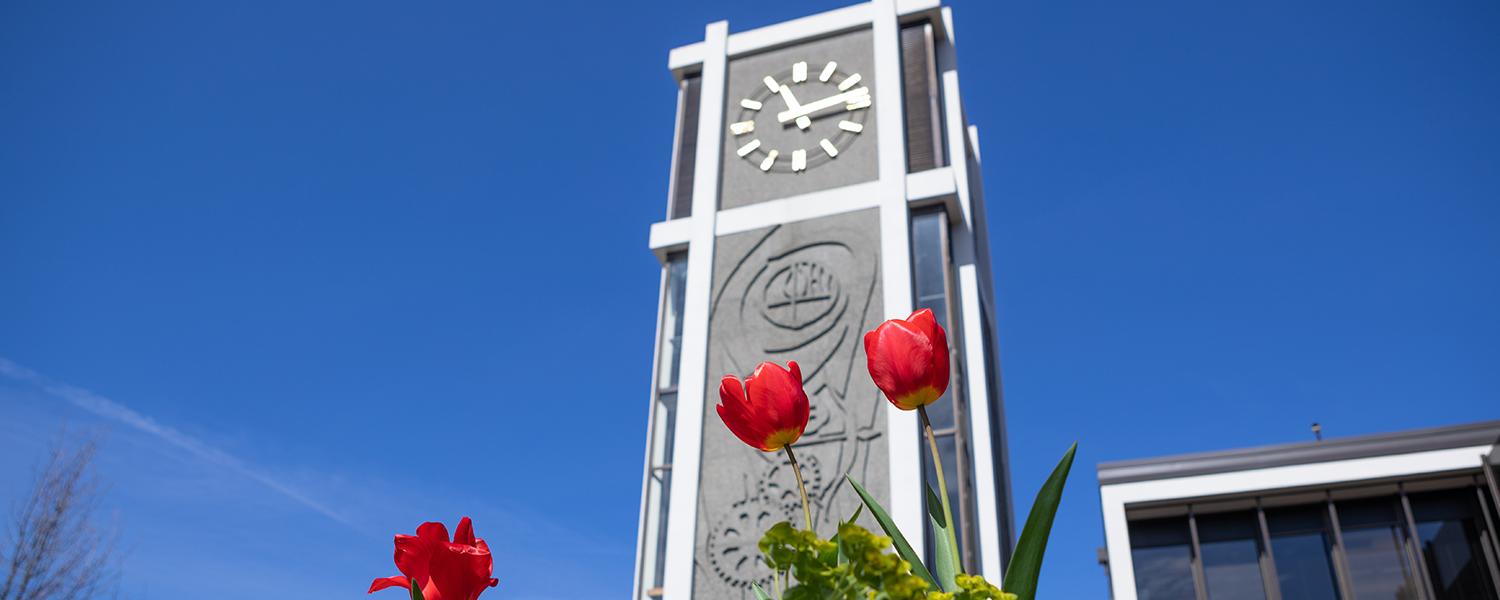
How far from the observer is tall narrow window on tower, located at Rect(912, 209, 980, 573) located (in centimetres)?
699

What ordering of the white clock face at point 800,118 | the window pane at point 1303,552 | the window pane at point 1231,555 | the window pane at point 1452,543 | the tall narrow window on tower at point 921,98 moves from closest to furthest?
the window pane at point 1452,543
the window pane at point 1303,552
the window pane at point 1231,555
the tall narrow window on tower at point 921,98
the white clock face at point 800,118

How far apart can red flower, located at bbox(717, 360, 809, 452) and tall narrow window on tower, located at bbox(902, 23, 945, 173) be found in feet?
25.5

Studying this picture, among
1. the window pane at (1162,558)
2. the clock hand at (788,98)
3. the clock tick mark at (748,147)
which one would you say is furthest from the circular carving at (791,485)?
the clock hand at (788,98)

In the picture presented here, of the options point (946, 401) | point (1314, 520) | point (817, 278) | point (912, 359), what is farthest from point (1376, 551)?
point (912, 359)

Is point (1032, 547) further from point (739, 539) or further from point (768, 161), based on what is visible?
point (768, 161)

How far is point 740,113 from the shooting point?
9.54 metres

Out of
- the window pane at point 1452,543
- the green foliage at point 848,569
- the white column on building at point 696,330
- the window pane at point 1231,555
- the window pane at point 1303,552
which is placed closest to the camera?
the green foliage at point 848,569

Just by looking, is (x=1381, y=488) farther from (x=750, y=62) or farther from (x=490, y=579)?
(x=750, y=62)

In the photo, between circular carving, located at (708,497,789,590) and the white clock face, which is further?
the white clock face

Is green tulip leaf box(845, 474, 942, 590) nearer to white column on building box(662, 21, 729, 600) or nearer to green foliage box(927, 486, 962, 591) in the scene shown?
green foliage box(927, 486, 962, 591)

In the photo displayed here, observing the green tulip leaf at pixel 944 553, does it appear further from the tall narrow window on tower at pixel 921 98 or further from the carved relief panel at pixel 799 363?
the tall narrow window on tower at pixel 921 98

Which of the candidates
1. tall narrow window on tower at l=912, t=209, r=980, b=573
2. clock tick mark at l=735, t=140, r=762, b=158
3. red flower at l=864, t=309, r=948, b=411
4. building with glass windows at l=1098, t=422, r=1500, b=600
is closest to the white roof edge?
clock tick mark at l=735, t=140, r=762, b=158

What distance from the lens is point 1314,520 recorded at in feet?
16.5

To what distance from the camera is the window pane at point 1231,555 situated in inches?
194
